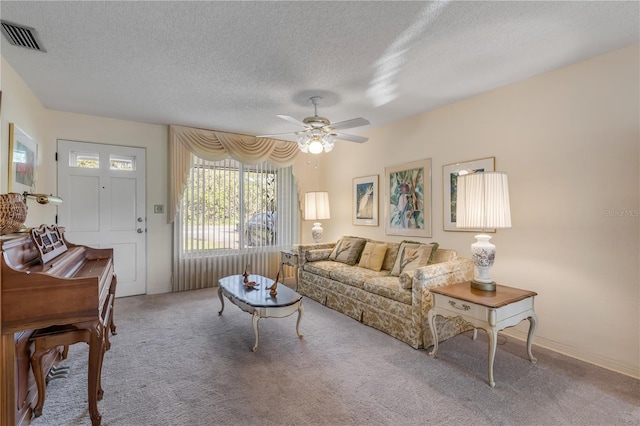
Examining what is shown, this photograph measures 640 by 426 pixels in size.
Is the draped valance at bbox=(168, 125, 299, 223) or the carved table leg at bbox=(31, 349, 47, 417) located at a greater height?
the draped valance at bbox=(168, 125, 299, 223)

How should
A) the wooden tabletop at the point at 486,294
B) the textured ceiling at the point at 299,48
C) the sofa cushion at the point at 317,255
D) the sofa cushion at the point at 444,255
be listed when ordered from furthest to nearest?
the sofa cushion at the point at 317,255 → the sofa cushion at the point at 444,255 → the wooden tabletop at the point at 486,294 → the textured ceiling at the point at 299,48

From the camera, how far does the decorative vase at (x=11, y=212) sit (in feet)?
5.53

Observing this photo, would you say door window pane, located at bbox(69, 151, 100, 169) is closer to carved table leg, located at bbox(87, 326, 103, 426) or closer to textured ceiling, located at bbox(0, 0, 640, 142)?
textured ceiling, located at bbox(0, 0, 640, 142)

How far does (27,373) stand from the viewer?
5.95 ft

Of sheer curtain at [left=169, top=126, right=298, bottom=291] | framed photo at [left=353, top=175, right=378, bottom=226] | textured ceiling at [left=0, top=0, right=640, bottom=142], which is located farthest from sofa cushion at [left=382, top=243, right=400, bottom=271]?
sheer curtain at [left=169, top=126, right=298, bottom=291]

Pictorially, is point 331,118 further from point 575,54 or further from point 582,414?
point 582,414

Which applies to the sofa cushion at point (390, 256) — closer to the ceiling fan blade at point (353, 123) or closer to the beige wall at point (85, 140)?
the ceiling fan blade at point (353, 123)

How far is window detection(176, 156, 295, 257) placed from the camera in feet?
16.1

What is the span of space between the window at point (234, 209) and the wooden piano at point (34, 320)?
2894 mm

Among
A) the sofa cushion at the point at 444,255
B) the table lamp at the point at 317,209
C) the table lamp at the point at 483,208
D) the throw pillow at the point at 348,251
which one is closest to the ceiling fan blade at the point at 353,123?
the table lamp at the point at 483,208

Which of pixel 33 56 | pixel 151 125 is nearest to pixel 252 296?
pixel 33 56

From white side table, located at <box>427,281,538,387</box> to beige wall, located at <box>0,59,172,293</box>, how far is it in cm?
389

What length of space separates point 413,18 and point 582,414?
2.76m

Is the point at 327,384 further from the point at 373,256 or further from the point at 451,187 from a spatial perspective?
the point at 451,187
